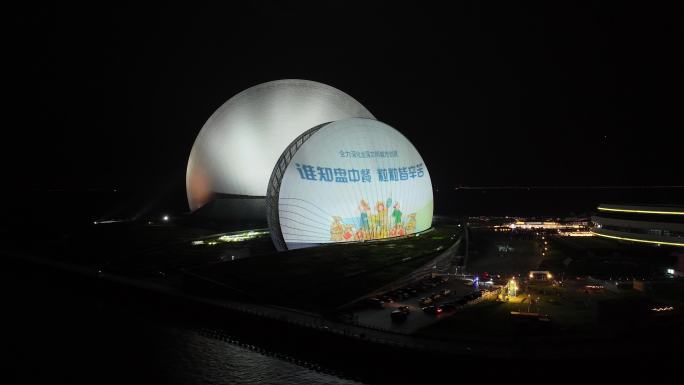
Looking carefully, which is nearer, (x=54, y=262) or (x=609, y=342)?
(x=609, y=342)

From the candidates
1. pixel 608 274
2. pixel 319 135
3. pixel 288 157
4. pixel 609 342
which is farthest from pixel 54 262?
pixel 608 274

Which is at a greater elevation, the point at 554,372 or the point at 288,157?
the point at 288,157

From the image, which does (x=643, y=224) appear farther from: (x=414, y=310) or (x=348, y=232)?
(x=414, y=310)

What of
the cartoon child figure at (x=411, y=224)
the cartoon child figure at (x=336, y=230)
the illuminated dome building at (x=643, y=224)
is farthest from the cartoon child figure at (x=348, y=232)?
the illuminated dome building at (x=643, y=224)

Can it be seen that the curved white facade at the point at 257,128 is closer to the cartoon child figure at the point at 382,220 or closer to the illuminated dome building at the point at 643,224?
the cartoon child figure at the point at 382,220

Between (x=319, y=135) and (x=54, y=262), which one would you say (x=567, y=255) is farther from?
(x=54, y=262)

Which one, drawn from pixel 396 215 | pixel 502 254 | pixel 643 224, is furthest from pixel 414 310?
pixel 643 224

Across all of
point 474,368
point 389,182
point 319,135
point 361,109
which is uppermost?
point 361,109
